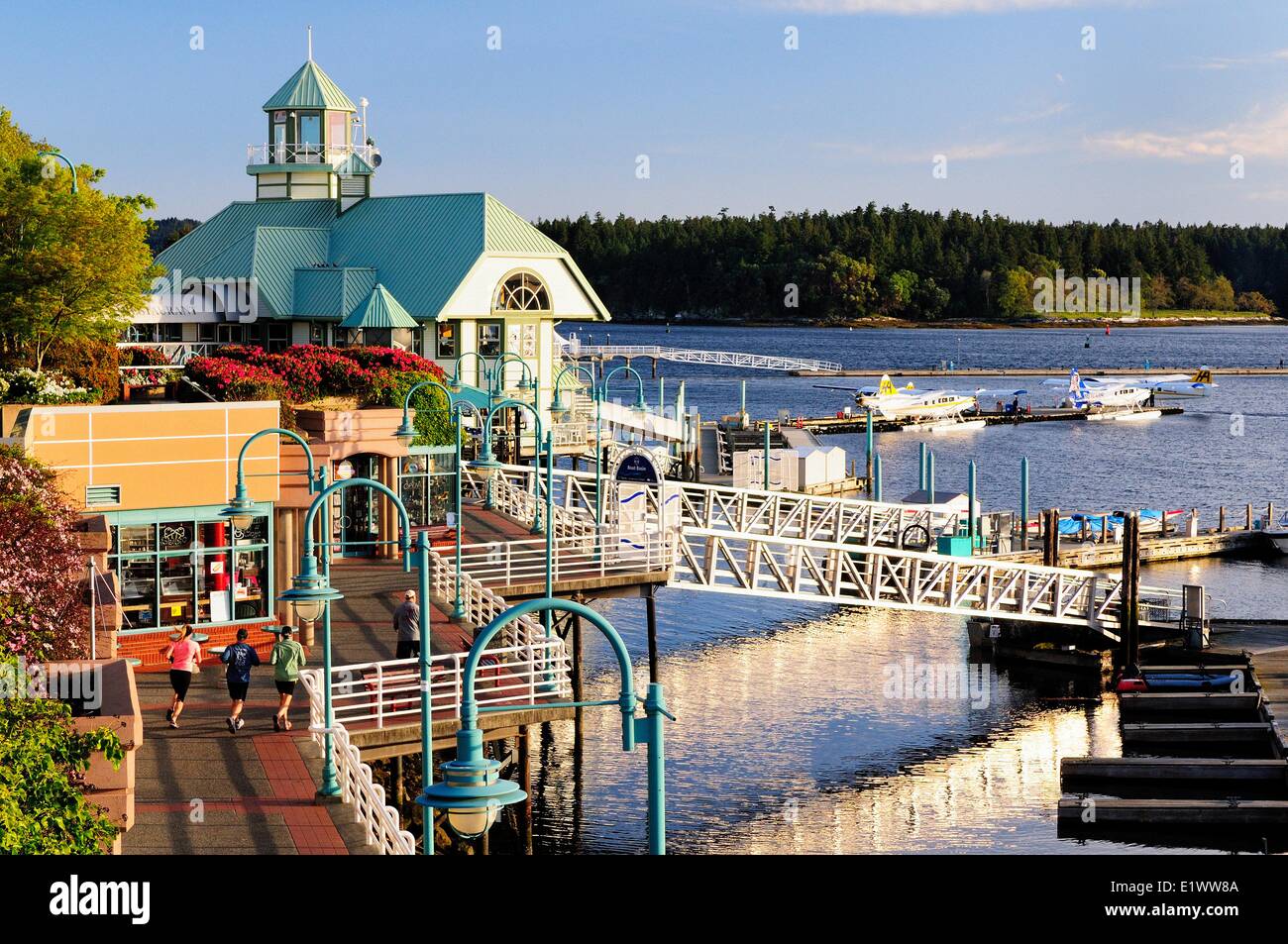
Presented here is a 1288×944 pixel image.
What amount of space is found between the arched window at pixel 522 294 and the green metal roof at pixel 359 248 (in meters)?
1.06

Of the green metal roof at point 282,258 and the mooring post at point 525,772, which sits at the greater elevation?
the green metal roof at point 282,258

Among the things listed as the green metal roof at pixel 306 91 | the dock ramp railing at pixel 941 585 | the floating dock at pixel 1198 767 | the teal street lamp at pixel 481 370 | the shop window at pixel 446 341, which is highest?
the green metal roof at pixel 306 91

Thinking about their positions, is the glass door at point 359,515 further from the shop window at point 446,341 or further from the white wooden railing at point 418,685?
the shop window at point 446,341

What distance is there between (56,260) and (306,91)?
3333 centimetres

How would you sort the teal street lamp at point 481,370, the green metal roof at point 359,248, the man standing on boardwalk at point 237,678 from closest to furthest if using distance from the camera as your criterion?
1. the man standing on boardwalk at point 237,678
2. the teal street lamp at point 481,370
3. the green metal roof at point 359,248

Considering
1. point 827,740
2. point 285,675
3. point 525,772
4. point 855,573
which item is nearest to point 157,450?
point 285,675

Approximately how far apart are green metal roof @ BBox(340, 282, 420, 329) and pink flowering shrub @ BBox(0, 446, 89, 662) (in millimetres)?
36003

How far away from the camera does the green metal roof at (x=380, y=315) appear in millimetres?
63375

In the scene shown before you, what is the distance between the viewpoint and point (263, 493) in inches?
1238

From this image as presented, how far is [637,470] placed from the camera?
146 ft

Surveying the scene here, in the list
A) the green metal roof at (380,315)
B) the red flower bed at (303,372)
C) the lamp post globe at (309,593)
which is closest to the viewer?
the lamp post globe at (309,593)

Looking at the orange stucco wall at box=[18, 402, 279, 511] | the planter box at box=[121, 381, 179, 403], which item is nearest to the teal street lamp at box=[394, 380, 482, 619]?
the orange stucco wall at box=[18, 402, 279, 511]

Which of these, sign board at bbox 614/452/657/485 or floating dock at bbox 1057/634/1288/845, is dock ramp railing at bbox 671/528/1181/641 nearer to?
sign board at bbox 614/452/657/485

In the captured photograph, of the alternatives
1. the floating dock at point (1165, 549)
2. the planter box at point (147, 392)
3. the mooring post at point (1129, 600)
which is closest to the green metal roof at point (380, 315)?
the planter box at point (147, 392)
